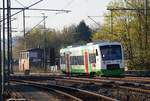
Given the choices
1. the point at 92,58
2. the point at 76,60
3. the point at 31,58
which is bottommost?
the point at 92,58

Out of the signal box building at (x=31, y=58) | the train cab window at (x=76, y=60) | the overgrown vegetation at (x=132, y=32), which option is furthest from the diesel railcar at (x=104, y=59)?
the signal box building at (x=31, y=58)

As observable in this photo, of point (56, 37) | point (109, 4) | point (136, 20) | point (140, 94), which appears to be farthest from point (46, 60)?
point (140, 94)

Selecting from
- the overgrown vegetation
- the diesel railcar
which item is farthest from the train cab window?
the overgrown vegetation

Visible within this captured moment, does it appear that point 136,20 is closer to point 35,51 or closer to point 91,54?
point 91,54

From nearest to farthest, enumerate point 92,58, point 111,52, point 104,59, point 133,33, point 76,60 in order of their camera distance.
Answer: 1. point 104,59
2. point 111,52
3. point 92,58
4. point 76,60
5. point 133,33

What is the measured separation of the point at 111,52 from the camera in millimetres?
43125

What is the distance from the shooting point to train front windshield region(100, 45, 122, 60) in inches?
1685

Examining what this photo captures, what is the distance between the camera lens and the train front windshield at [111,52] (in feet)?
140

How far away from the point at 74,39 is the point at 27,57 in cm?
3275

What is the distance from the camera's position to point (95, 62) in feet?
142

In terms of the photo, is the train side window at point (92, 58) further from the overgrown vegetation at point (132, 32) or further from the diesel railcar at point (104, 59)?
the overgrown vegetation at point (132, 32)

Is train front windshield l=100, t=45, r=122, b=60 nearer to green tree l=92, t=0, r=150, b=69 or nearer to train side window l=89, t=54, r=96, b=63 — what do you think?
train side window l=89, t=54, r=96, b=63

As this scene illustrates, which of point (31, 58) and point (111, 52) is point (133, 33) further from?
point (31, 58)

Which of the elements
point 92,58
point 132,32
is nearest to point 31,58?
point 132,32
